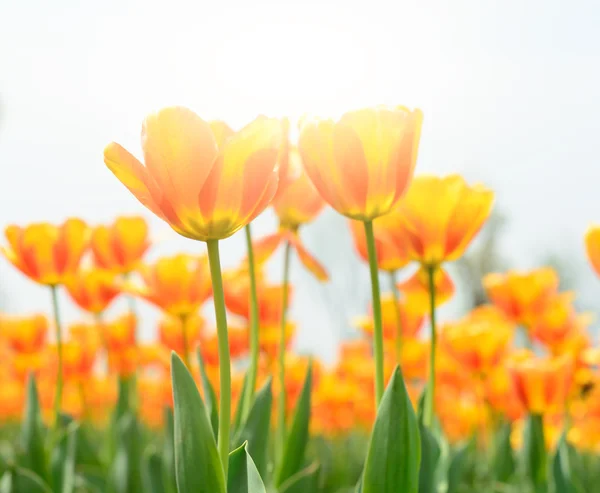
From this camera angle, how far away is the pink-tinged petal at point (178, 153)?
68cm

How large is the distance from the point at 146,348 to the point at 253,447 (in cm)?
157

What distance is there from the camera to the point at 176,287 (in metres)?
1.36

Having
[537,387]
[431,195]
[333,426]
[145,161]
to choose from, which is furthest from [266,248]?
[333,426]

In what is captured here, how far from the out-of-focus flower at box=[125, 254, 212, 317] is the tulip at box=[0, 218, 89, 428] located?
14cm

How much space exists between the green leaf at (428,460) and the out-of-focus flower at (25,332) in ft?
5.54

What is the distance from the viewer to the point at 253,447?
0.93 metres

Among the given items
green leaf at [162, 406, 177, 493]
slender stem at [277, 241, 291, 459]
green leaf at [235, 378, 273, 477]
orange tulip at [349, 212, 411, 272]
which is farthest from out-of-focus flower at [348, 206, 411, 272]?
green leaf at [162, 406, 177, 493]

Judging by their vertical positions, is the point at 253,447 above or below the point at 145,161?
below

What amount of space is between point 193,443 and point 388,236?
1.67 feet

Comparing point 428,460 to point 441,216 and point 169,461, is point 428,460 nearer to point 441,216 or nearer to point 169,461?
point 441,216

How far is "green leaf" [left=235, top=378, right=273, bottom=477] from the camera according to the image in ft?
3.08

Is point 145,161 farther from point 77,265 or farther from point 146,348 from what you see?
point 146,348

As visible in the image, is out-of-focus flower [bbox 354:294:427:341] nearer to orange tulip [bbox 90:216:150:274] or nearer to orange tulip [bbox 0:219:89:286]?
orange tulip [bbox 90:216:150:274]

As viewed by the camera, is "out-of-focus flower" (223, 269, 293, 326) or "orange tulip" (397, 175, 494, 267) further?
"out-of-focus flower" (223, 269, 293, 326)
